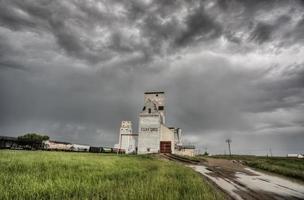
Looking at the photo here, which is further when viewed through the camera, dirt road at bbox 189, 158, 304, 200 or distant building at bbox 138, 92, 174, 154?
distant building at bbox 138, 92, 174, 154

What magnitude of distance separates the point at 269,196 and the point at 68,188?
316 inches

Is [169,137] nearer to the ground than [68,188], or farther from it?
farther from it

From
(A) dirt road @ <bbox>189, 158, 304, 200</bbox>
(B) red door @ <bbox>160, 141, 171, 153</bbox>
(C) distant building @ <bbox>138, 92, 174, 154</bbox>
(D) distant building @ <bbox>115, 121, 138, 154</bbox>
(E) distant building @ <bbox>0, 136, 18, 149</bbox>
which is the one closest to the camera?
(A) dirt road @ <bbox>189, 158, 304, 200</bbox>

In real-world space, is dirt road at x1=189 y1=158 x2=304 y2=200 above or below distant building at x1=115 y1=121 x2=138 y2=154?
below

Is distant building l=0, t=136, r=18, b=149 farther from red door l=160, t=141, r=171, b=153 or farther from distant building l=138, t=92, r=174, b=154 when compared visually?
red door l=160, t=141, r=171, b=153

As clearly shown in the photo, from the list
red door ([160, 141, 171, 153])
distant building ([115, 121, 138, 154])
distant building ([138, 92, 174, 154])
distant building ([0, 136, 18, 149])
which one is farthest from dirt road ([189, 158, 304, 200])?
distant building ([0, 136, 18, 149])

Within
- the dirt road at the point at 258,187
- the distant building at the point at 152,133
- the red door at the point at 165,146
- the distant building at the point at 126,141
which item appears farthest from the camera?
the distant building at the point at 126,141

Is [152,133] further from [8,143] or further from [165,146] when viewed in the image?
[8,143]

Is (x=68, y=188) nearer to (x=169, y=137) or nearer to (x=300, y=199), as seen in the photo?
(x=300, y=199)

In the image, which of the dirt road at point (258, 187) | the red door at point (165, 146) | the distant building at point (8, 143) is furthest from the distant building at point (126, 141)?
the dirt road at point (258, 187)

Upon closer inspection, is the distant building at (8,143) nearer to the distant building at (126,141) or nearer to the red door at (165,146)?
the distant building at (126,141)

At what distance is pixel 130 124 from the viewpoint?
220 feet

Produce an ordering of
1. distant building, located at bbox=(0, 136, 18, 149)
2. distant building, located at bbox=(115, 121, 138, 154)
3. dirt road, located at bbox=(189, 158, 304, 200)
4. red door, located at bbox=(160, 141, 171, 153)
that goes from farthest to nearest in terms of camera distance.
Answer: distant building, located at bbox=(115, 121, 138, 154) → distant building, located at bbox=(0, 136, 18, 149) → red door, located at bbox=(160, 141, 171, 153) → dirt road, located at bbox=(189, 158, 304, 200)

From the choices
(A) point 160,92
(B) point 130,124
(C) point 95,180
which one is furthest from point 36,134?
(C) point 95,180
